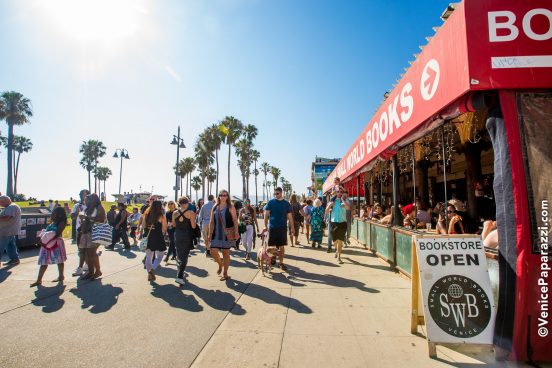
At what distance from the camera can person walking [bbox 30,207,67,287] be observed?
5.91 metres

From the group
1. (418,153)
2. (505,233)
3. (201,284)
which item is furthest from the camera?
(418,153)

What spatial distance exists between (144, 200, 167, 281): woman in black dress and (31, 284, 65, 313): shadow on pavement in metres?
1.59

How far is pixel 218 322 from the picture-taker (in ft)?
12.9

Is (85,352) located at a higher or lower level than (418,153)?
lower

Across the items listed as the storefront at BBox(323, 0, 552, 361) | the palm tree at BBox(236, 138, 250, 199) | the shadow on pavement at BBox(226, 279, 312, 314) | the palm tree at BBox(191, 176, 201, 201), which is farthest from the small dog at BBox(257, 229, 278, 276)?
the palm tree at BBox(191, 176, 201, 201)

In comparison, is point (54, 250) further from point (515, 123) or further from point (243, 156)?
point (243, 156)

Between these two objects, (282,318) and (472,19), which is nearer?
(472,19)

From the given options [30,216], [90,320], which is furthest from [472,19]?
[30,216]

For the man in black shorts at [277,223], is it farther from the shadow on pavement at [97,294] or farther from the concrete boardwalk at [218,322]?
the shadow on pavement at [97,294]

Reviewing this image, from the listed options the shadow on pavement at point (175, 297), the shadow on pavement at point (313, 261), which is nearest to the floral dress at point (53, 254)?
the shadow on pavement at point (175, 297)

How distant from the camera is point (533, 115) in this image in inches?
122

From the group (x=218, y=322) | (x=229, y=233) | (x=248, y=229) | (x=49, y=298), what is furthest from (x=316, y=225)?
(x=49, y=298)

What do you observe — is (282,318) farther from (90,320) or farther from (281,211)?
(281,211)

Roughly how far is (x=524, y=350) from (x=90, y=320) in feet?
17.1
